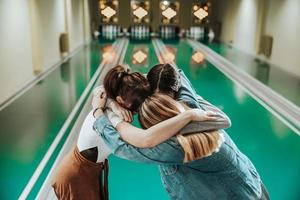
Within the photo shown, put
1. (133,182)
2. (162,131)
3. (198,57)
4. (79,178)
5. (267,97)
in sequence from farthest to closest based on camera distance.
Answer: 1. (198,57)
2. (267,97)
3. (133,182)
4. (79,178)
5. (162,131)

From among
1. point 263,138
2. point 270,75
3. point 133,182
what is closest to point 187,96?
point 133,182

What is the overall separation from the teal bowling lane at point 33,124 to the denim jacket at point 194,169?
91.2 inches

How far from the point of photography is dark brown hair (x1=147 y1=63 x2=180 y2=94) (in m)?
1.44

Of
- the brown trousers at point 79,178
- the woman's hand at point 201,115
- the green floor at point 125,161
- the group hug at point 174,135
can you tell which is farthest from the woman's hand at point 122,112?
the green floor at point 125,161

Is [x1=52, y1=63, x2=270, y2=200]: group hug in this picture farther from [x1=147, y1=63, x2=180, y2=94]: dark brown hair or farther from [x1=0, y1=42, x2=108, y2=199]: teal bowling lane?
[x1=0, y1=42, x2=108, y2=199]: teal bowling lane

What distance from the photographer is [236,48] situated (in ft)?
53.2

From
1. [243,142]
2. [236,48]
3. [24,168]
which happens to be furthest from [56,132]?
[236,48]

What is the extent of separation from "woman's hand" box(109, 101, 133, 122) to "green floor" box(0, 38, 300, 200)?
6.79 ft

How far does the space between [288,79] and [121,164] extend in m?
6.24

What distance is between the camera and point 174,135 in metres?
1.26

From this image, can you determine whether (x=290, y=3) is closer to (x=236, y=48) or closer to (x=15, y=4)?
(x=236, y=48)

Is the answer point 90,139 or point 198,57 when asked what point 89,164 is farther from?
point 198,57

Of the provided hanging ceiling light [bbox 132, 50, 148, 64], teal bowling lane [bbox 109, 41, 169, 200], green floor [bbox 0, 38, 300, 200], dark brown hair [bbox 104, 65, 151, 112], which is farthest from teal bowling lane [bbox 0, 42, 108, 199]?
dark brown hair [bbox 104, 65, 151, 112]

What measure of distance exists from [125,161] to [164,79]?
3.00 meters
